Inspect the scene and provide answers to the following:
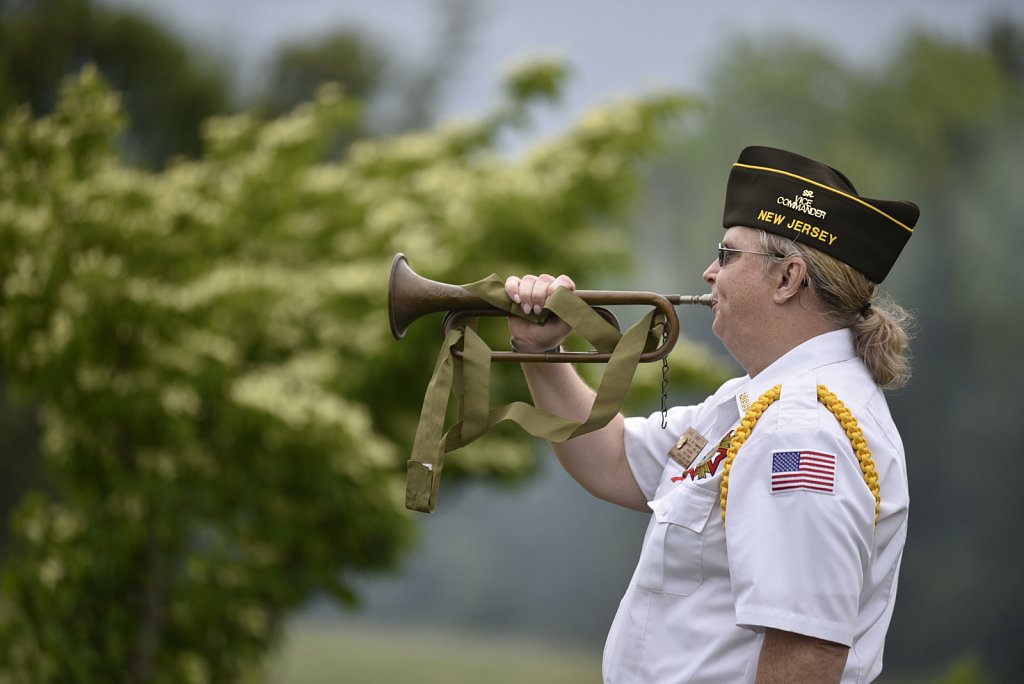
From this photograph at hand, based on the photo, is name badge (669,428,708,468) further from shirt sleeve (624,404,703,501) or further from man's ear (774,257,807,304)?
man's ear (774,257,807,304)

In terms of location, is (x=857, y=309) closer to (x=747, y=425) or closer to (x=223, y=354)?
(x=747, y=425)

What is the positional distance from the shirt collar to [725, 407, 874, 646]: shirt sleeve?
19 centimetres

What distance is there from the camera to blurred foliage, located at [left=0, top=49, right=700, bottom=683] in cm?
595

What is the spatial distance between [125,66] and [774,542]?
12659mm

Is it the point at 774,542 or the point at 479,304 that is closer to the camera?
the point at 774,542

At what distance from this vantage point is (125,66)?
1288cm

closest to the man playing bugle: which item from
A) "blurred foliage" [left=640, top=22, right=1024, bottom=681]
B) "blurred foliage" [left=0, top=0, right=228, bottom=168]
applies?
"blurred foliage" [left=640, top=22, right=1024, bottom=681]

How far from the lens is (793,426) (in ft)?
6.02

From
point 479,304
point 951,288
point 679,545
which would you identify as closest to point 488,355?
point 479,304

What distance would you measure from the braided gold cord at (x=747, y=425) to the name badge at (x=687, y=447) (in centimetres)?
18

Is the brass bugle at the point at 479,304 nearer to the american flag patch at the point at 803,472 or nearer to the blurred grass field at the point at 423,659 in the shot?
the american flag patch at the point at 803,472

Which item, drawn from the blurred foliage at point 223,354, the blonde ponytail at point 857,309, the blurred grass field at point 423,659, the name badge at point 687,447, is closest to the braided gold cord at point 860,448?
the blonde ponytail at point 857,309

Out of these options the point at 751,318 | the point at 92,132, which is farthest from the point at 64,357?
the point at 751,318

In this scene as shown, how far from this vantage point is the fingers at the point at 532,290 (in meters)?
2.23
